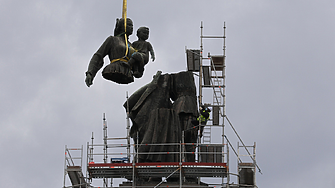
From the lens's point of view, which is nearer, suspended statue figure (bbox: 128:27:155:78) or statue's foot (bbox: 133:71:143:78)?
suspended statue figure (bbox: 128:27:155:78)

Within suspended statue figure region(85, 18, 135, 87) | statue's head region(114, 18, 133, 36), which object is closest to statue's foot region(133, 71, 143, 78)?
suspended statue figure region(85, 18, 135, 87)

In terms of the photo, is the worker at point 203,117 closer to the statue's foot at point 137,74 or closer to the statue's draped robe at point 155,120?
the statue's draped robe at point 155,120

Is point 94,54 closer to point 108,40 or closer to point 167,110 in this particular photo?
point 108,40

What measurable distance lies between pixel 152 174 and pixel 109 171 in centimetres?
183

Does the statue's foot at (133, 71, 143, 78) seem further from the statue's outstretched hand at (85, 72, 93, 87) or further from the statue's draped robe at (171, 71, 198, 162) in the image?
the statue's outstretched hand at (85, 72, 93, 87)

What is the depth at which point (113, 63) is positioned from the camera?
39688mm

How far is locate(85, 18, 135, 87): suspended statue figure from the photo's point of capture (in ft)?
130

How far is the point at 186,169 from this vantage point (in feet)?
120

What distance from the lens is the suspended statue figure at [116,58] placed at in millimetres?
39562

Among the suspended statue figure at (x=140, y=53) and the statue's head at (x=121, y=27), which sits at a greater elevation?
the statue's head at (x=121, y=27)

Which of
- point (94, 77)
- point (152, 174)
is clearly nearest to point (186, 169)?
point (152, 174)

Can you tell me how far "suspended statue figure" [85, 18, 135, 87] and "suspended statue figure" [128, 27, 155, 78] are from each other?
0.29 metres

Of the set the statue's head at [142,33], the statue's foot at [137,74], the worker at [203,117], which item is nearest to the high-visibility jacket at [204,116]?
the worker at [203,117]

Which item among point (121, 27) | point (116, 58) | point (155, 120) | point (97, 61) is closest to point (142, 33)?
point (121, 27)
